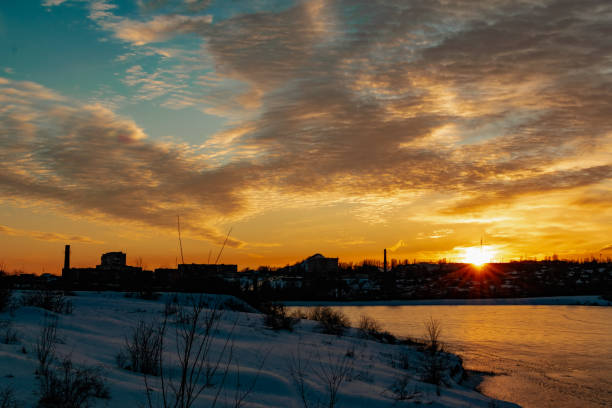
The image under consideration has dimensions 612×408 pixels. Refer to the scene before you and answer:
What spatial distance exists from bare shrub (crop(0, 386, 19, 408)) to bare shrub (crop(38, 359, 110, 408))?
216 millimetres

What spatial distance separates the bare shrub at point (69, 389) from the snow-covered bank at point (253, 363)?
4.2 inches

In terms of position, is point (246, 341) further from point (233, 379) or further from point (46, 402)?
point (46, 402)

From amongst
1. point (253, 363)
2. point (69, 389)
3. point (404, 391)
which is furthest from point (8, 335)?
point (404, 391)

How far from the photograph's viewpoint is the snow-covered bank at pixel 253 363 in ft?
18.2

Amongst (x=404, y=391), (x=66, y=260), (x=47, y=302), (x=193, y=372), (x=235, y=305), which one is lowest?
(x=404, y=391)

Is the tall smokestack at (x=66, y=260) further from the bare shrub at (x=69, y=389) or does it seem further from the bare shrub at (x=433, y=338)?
the bare shrub at (x=69, y=389)

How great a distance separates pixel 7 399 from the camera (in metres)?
4.22

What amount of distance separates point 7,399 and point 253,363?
4692 mm

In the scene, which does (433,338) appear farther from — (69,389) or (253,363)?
(69,389)

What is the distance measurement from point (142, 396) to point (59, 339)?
264 cm

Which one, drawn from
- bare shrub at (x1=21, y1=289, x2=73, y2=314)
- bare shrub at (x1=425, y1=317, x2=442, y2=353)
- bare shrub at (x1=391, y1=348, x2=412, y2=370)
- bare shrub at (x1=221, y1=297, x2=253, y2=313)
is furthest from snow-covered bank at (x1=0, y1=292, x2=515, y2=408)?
bare shrub at (x1=221, y1=297, x2=253, y2=313)

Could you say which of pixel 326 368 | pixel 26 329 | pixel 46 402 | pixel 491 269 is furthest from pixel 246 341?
pixel 491 269

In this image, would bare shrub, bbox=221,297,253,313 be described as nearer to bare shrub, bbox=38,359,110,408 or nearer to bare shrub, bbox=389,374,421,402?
bare shrub, bbox=389,374,421,402

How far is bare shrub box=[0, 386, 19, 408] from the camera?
13.5 ft
